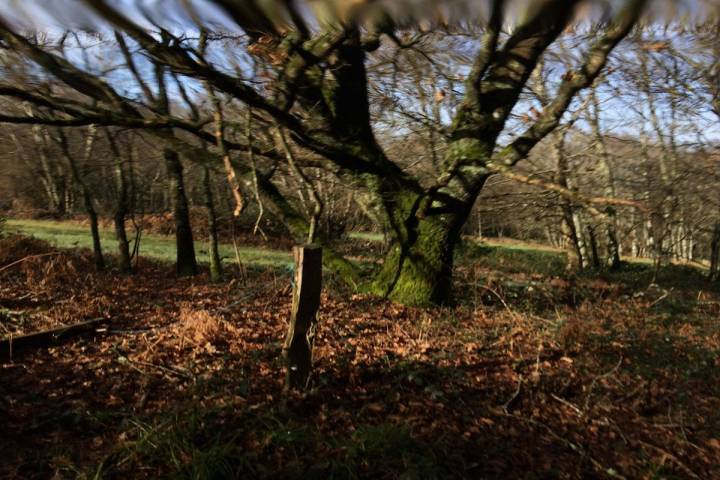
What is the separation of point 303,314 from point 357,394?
1134 mm

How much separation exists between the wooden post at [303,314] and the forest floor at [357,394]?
0.24 m

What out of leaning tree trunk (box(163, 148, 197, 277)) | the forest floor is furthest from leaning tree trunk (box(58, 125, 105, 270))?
the forest floor

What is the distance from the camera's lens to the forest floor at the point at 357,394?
12.6ft

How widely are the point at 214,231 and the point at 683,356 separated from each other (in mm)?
10615

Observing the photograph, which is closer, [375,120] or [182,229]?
[375,120]

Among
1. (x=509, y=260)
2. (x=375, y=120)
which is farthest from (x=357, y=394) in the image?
(x=509, y=260)

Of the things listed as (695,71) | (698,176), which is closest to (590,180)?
(698,176)

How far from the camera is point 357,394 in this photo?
5230 mm

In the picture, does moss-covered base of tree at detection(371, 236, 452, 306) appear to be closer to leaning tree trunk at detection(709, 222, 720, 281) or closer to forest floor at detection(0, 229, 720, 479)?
forest floor at detection(0, 229, 720, 479)

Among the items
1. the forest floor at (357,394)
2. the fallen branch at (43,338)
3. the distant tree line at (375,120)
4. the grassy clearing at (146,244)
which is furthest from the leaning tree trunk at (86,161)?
the fallen branch at (43,338)

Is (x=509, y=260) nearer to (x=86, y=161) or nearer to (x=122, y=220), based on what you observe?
(x=122, y=220)

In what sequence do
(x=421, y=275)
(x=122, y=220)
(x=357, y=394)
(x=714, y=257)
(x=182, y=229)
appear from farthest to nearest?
(x=714, y=257) → (x=122, y=220) → (x=182, y=229) → (x=421, y=275) → (x=357, y=394)

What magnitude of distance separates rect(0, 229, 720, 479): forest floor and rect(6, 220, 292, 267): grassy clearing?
24.5ft

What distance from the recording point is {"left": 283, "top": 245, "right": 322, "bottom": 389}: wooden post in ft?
15.4
